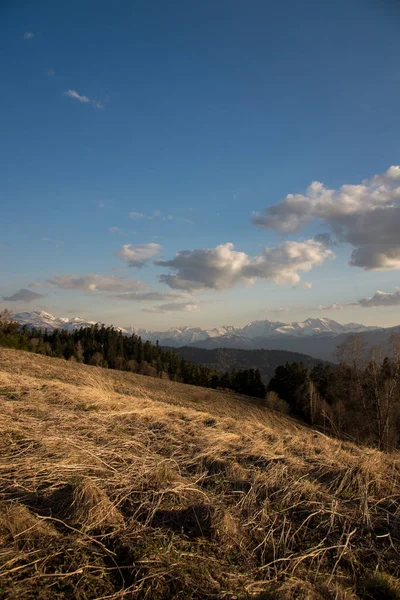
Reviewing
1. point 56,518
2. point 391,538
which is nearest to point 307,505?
point 391,538

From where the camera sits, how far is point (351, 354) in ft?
90.7

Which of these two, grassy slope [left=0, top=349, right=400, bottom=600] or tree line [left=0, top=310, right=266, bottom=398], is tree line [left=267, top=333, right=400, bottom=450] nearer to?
grassy slope [left=0, top=349, right=400, bottom=600]

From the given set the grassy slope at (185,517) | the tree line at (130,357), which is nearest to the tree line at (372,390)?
the grassy slope at (185,517)

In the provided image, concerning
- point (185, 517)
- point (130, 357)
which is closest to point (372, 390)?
point (185, 517)

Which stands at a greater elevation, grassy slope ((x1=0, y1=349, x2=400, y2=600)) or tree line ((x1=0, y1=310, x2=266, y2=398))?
grassy slope ((x1=0, y1=349, x2=400, y2=600))

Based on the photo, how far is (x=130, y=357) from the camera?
3145 inches

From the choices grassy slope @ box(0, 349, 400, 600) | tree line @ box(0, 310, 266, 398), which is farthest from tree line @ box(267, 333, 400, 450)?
tree line @ box(0, 310, 266, 398)

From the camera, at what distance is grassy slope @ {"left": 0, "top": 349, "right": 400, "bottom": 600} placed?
89.8 inches

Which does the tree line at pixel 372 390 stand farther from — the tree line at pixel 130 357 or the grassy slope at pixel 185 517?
the tree line at pixel 130 357

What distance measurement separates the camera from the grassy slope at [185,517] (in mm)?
2281

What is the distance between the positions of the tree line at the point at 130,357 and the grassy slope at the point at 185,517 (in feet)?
182

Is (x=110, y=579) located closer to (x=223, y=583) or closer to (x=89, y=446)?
(x=223, y=583)

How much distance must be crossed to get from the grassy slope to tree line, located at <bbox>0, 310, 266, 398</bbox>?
55.5 metres

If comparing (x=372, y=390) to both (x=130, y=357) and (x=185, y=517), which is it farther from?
(x=130, y=357)
